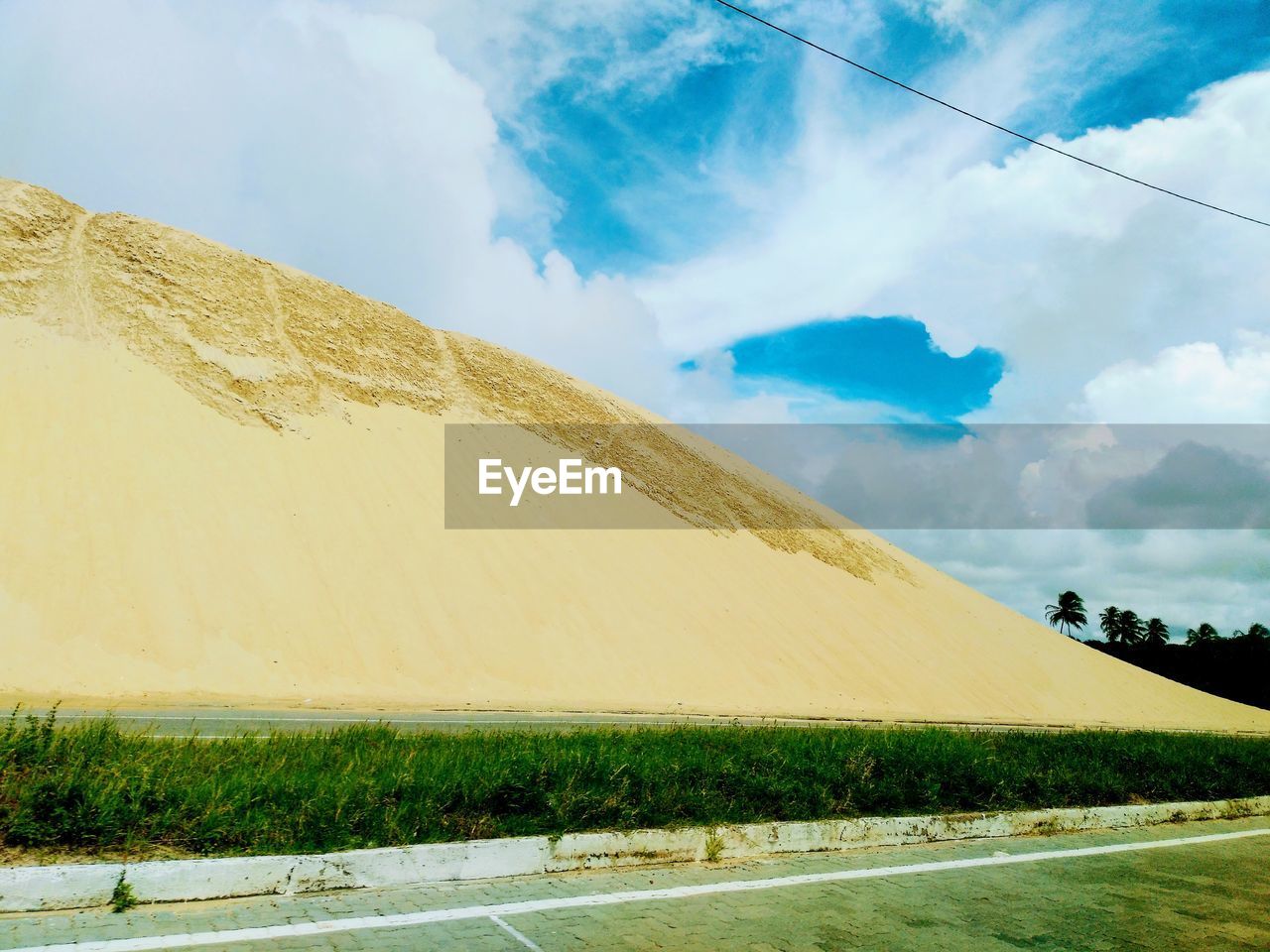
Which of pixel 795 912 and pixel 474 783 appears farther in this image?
pixel 474 783

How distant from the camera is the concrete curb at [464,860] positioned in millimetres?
4367

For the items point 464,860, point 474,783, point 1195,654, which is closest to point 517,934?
point 464,860

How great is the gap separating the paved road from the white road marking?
6039mm

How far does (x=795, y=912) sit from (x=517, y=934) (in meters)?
1.72

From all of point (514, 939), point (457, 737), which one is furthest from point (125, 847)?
point (457, 737)

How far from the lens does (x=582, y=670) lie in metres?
22.8

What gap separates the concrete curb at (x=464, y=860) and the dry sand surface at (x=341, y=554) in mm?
12255

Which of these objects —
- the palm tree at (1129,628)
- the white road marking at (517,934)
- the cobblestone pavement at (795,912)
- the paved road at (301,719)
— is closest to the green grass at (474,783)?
the cobblestone pavement at (795,912)

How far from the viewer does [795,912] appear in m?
5.11

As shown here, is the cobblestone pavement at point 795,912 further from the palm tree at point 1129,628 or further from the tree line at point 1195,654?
the palm tree at point 1129,628

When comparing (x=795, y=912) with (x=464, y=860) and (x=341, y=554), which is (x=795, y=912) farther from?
(x=341, y=554)

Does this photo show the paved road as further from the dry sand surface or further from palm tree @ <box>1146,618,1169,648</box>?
palm tree @ <box>1146,618,1169,648</box>

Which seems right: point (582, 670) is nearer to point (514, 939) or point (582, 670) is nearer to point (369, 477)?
point (369, 477)

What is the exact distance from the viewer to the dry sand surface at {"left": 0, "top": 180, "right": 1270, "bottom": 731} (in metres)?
18.5
